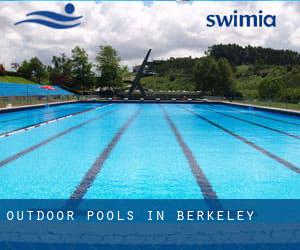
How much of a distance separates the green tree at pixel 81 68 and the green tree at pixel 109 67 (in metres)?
1.45

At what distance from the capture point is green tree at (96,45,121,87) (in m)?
56.5

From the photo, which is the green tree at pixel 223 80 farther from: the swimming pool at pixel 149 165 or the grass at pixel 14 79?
the swimming pool at pixel 149 165

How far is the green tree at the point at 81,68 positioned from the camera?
56156mm

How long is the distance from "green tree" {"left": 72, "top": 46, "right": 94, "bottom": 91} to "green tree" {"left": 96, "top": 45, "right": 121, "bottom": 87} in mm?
1449

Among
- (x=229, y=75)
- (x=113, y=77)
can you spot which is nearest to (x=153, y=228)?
(x=113, y=77)

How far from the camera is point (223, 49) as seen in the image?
12500cm

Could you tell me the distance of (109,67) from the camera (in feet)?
186

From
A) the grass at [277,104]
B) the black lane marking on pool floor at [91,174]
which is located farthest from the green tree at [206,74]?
the black lane marking on pool floor at [91,174]

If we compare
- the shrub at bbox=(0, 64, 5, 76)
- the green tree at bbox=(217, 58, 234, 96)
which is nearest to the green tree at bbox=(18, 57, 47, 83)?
the shrub at bbox=(0, 64, 5, 76)

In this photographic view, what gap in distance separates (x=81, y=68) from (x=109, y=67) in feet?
12.6

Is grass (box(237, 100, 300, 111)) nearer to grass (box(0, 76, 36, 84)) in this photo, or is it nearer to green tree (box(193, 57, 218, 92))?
green tree (box(193, 57, 218, 92))

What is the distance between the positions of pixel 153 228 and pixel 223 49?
125m

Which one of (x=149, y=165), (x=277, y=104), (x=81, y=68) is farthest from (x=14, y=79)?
(x=149, y=165)

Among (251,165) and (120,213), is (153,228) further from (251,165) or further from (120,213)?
(251,165)
